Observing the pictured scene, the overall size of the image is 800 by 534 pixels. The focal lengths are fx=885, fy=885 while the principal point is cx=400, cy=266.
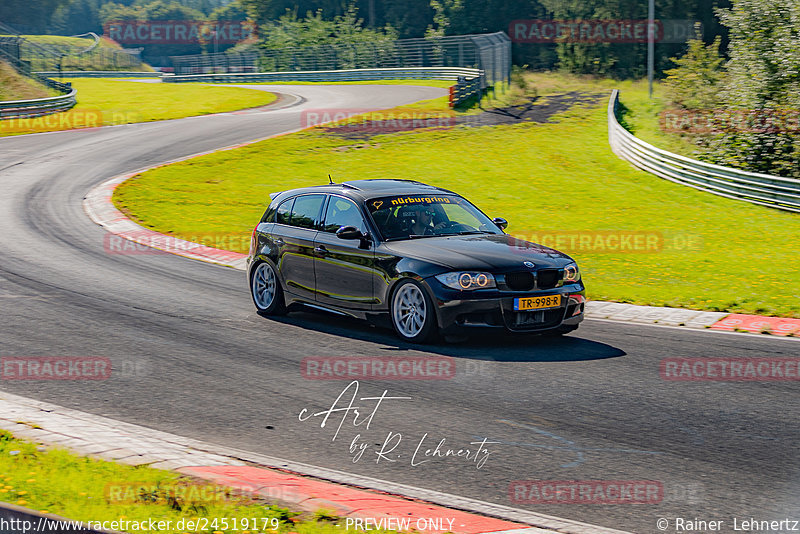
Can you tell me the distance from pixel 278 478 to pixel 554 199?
61.0 ft

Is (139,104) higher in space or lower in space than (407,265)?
higher

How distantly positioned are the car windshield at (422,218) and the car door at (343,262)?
9.7 inches

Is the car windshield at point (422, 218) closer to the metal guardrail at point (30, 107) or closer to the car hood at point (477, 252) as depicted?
the car hood at point (477, 252)

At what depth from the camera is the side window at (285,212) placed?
37.6 ft

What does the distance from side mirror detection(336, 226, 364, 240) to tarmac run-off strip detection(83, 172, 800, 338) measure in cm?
A: 357

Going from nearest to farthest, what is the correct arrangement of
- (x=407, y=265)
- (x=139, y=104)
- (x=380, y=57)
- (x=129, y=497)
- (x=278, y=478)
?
(x=129, y=497) < (x=278, y=478) < (x=407, y=265) < (x=139, y=104) < (x=380, y=57)

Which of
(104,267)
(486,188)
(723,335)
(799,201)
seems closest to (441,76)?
(486,188)

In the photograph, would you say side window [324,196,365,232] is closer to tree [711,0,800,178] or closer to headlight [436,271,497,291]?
headlight [436,271,497,291]

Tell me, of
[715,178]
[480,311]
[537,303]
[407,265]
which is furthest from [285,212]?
[715,178]

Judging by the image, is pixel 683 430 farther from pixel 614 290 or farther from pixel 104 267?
pixel 104 267

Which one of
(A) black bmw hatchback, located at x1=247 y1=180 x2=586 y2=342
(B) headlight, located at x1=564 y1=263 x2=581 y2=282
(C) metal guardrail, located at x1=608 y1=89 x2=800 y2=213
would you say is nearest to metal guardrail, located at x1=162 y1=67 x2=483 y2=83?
(C) metal guardrail, located at x1=608 y1=89 x2=800 y2=213

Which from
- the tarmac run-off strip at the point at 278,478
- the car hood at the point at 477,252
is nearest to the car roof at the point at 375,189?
the car hood at the point at 477,252

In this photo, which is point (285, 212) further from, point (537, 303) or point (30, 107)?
point (30, 107)

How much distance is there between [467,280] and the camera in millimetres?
9133
